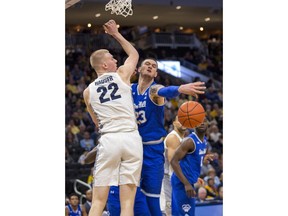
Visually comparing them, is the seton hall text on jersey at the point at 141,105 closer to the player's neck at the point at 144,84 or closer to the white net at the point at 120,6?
the player's neck at the point at 144,84

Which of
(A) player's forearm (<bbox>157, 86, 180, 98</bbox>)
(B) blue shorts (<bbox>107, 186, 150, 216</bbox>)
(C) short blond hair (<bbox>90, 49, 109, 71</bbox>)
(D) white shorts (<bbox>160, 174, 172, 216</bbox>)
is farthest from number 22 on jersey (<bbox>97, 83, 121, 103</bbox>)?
(D) white shorts (<bbox>160, 174, 172, 216</bbox>)

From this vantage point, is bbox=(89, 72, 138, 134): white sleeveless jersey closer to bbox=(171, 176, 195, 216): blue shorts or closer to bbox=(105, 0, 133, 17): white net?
bbox=(105, 0, 133, 17): white net

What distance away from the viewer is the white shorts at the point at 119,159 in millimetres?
7629

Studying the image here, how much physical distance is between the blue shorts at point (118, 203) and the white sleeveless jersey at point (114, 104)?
860 millimetres

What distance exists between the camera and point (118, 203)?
8234 mm

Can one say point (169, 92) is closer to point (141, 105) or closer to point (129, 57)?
point (129, 57)

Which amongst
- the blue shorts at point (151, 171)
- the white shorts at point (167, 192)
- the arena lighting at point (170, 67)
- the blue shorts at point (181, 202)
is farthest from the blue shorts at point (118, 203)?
the arena lighting at point (170, 67)

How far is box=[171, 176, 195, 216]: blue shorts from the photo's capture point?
945 centimetres

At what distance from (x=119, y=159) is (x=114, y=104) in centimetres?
56

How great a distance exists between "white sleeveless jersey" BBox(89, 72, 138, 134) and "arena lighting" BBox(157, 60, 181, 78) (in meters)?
20.0
